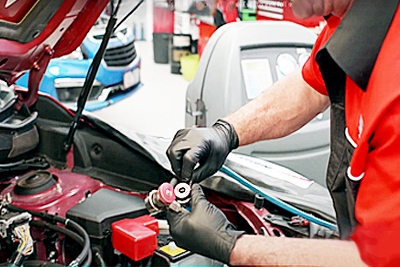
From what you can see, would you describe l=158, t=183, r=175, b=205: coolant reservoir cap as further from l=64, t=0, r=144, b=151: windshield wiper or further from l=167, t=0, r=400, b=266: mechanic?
l=64, t=0, r=144, b=151: windshield wiper

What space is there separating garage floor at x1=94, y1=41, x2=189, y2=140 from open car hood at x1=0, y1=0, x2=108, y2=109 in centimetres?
157

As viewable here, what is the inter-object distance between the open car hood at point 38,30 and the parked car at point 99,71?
6.24 ft

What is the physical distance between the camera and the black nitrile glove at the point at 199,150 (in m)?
1.13

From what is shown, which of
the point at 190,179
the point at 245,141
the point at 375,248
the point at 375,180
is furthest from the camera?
the point at 245,141

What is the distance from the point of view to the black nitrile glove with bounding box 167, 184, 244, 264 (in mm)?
909

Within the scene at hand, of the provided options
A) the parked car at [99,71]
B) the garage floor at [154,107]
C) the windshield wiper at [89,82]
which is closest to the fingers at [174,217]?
the windshield wiper at [89,82]

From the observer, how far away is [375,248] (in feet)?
1.73

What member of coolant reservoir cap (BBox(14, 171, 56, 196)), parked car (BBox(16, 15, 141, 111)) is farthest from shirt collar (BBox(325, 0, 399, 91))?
parked car (BBox(16, 15, 141, 111))

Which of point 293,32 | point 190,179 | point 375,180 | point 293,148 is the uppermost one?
point 293,32

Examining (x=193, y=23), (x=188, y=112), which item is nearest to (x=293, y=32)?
(x=188, y=112)

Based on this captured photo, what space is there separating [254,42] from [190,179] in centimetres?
117

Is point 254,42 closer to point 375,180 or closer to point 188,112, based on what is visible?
point 188,112

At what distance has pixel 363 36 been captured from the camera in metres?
0.82

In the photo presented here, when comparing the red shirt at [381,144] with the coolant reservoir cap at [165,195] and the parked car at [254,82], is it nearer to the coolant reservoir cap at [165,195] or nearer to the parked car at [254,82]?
the coolant reservoir cap at [165,195]
